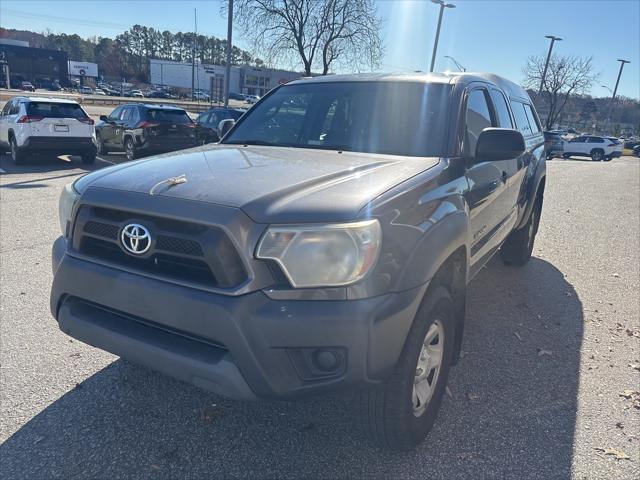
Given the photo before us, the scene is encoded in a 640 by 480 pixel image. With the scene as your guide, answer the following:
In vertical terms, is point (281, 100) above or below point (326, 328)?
above

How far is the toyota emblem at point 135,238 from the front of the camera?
220 cm

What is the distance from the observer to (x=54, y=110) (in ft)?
39.6

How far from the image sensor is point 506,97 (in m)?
4.67

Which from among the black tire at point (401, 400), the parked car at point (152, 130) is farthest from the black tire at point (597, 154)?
the black tire at point (401, 400)

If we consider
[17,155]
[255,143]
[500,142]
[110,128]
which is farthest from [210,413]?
[110,128]

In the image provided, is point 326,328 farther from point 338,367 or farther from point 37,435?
point 37,435

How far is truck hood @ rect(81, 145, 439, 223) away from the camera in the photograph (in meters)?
2.06

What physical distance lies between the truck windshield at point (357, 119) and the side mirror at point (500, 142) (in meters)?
0.25

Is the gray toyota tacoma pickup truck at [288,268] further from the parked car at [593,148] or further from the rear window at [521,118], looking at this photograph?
the parked car at [593,148]

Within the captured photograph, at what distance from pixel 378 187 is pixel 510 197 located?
2517 mm

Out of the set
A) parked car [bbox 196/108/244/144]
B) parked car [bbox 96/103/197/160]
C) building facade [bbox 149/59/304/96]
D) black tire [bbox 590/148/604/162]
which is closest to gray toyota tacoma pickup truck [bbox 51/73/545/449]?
parked car [bbox 96/103/197/160]

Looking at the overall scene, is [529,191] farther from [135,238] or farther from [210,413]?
[135,238]

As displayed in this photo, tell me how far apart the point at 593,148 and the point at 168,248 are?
125 ft

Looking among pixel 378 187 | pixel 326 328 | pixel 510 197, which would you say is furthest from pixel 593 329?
pixel 326 328
